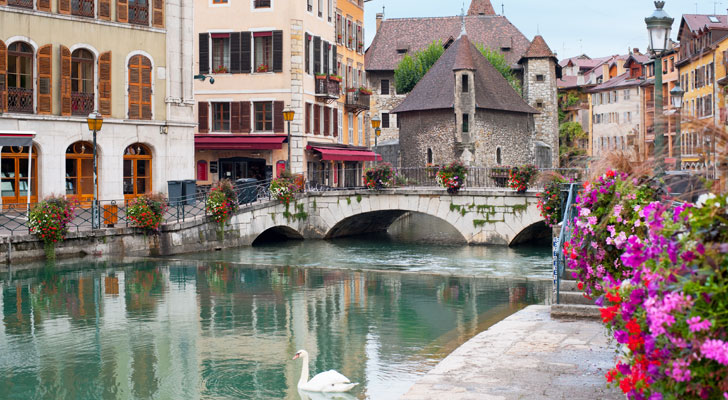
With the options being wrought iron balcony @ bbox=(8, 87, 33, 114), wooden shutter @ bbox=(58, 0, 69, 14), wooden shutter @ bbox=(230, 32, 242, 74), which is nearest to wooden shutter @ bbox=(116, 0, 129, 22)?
wooden shutter @ bbox=(58, 0, 69, 14)

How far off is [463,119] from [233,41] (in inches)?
702

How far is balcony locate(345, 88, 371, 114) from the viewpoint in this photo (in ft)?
138

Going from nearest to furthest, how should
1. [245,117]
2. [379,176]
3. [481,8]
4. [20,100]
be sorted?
[20,100]
[379,176]
[245,117]
[481,8]

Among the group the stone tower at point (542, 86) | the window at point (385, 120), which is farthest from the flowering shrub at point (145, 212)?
the stone tower at point (542, 86)

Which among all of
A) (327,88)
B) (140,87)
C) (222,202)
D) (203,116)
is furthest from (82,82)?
(327,88)

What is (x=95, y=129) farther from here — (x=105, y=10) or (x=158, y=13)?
(x=158, y=13)

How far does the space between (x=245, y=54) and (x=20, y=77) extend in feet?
37.4

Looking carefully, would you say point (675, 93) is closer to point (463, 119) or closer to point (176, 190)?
point (176, 190)

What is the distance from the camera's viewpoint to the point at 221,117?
36.8m

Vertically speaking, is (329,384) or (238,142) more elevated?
(238,142)

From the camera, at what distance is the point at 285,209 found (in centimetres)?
2873

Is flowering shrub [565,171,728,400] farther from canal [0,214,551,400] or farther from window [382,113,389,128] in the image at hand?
window [382,113,389,128]

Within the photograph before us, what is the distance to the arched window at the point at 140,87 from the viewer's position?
2841 centimetres

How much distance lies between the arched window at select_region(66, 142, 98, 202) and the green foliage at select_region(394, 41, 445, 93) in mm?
36751
